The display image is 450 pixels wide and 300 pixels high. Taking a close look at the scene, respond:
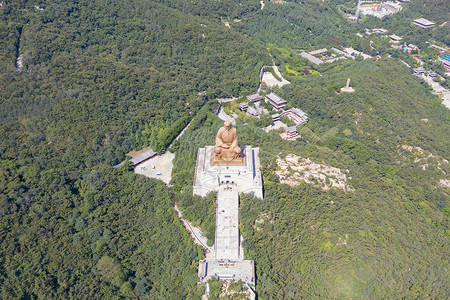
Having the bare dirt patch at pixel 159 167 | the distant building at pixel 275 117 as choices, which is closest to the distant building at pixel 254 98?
the distant building at pixel 275 117

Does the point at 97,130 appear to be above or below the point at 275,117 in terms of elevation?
above

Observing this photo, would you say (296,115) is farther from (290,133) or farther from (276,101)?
(290,133)

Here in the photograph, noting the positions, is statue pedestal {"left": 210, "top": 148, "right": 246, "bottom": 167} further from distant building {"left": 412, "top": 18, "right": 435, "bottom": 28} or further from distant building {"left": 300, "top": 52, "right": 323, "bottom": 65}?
distant building {"left": 412, "top": 18, "right": 435, "bottom": 28}

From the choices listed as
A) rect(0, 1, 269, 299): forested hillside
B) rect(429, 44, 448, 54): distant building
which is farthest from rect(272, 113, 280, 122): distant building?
rect(429, 44, 448, 54): distant building

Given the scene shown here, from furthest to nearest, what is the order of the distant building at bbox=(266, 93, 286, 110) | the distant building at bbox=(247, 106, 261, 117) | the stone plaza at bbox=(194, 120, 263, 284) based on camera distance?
the distant building at bbox=(266, 93, 286, 110)
the distant building at bbox=(247, 106, 261, 117)
the stone plaza at bbox=(194, 120, 263, 284)

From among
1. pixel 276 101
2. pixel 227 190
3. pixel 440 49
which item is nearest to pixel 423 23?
pixel 440 49

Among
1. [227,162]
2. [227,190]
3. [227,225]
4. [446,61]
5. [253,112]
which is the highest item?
[227,162]

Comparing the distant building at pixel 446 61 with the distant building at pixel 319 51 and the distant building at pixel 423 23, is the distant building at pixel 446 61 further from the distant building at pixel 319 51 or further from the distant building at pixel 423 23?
the distant building at pixel 319 51
